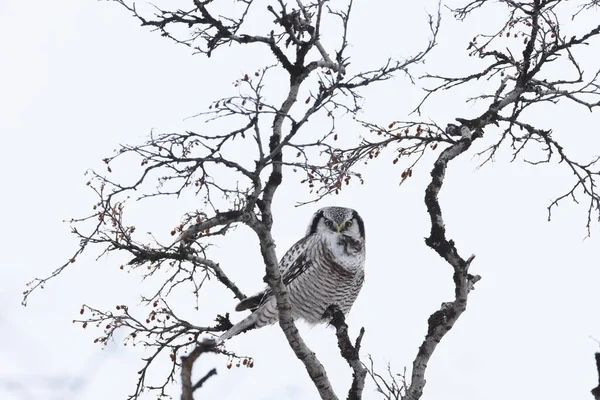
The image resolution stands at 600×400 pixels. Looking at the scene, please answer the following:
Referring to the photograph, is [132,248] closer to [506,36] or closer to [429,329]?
[429,329]

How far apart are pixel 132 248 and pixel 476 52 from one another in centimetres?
380

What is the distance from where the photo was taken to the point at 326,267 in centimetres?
877

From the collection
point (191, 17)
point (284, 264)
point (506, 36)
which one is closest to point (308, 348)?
point (284, 264)

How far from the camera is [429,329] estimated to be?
22.4 feet

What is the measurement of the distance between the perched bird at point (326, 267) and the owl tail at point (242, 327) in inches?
11.2

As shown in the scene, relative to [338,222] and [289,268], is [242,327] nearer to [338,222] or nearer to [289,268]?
[289,268]

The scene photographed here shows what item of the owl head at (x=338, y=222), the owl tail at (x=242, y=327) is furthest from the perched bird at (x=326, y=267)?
the owl tail at (x=242, y=327)

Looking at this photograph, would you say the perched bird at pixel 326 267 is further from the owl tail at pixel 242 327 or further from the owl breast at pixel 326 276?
the owl tail at pixel 242 327

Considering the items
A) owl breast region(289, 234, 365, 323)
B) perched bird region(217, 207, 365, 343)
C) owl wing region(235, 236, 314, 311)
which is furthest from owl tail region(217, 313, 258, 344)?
owl breast region(289, 234, 365, 323)

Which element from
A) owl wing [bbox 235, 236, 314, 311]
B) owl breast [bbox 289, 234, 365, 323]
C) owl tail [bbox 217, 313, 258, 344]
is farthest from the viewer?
owl breast [bbox 289, 234, 365, 323]

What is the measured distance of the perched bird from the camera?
28.9 feet

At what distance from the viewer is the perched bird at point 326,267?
8805 mm

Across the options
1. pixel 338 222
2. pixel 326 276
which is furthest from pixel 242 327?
pixel 338 222

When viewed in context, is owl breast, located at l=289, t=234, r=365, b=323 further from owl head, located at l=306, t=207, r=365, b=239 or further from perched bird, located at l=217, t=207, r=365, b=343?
owl head, located at l=306, t=207, r=365, b=239
